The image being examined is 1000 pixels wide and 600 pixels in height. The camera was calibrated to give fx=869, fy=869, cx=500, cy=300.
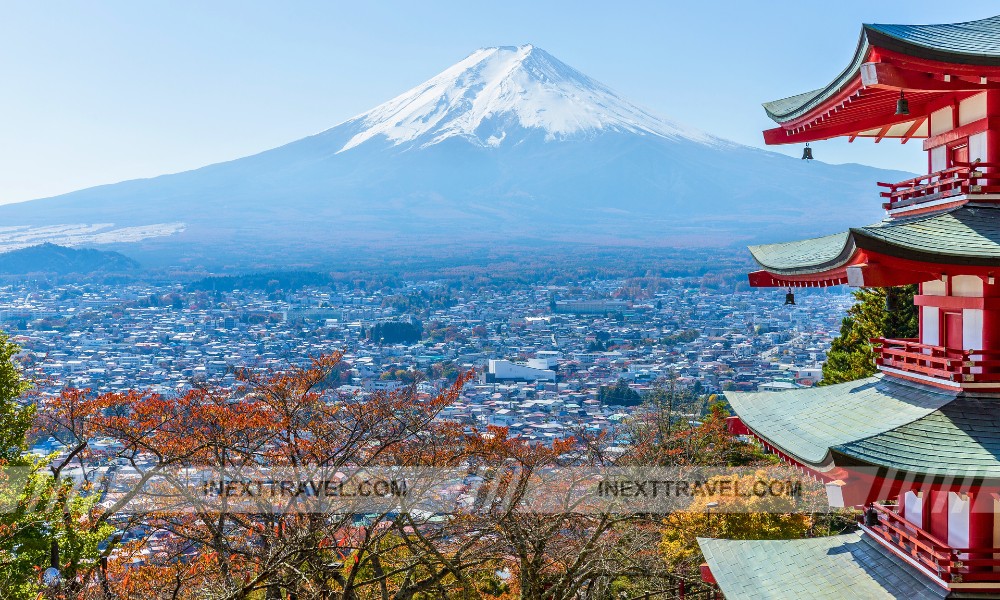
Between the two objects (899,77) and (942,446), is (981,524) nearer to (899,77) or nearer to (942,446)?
(942,446)

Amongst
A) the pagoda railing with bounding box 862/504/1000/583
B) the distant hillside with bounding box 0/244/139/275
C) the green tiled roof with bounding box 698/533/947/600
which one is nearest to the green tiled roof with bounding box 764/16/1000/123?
the pagoda railing with bounding box 862/504/1000/583

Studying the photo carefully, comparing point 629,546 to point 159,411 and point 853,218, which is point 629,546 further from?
point 853,218

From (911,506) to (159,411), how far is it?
10297mm

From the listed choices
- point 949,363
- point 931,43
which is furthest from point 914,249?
point 931,43

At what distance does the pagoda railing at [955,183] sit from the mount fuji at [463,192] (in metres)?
81.8

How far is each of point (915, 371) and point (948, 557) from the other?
4.11 feet

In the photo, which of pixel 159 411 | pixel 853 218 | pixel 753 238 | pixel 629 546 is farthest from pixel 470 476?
pixel 853 218

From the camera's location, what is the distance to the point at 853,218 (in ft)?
352

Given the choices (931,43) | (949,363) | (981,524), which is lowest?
(981,524)

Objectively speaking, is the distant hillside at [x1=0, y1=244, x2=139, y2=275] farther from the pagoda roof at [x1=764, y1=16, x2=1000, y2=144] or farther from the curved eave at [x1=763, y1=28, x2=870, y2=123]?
the pagoda roof at [x1=764, y1=16, x2=1000, y2=144]

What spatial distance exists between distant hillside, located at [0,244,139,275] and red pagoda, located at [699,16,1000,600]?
76.1 meters

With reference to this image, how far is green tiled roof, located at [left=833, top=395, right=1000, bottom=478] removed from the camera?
4832 millimetres

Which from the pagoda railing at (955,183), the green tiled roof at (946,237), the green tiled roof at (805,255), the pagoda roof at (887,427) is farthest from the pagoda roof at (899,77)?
the pagoda roof at (887,427)

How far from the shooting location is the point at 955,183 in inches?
225
